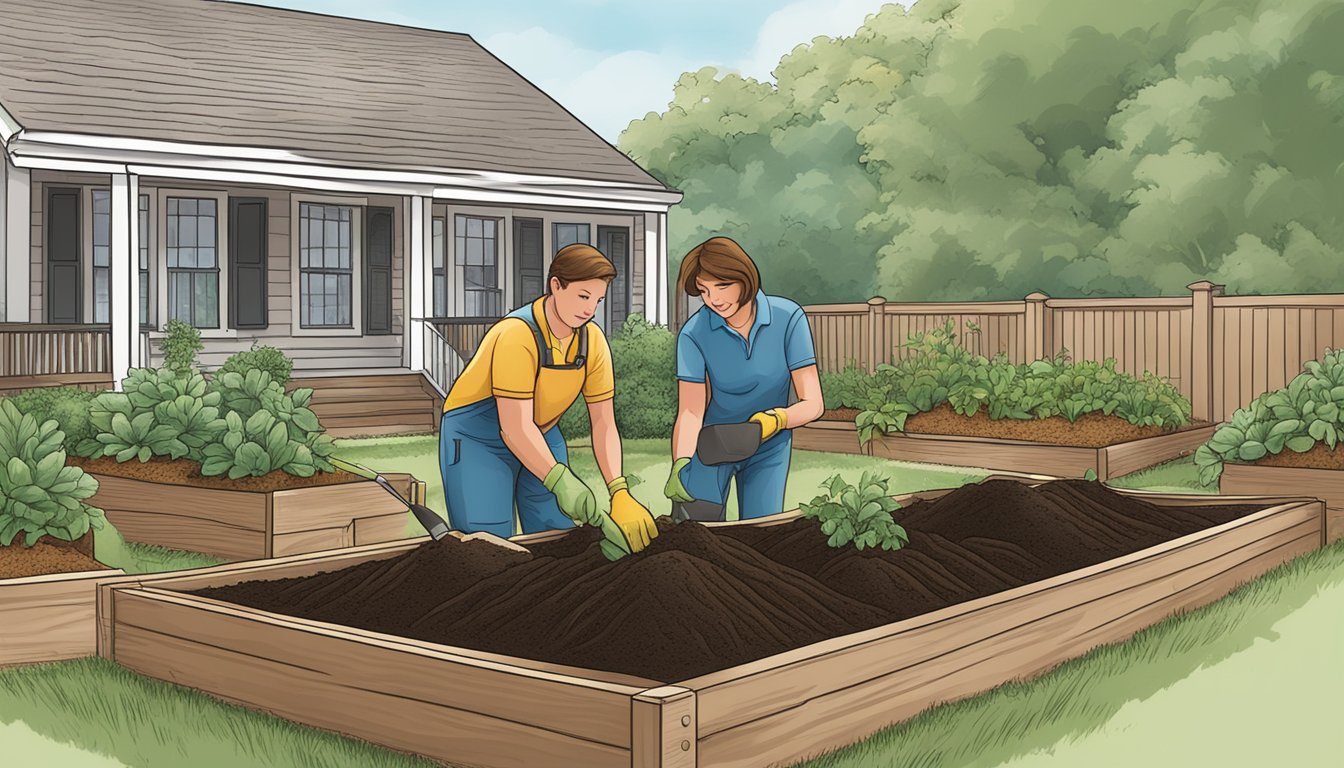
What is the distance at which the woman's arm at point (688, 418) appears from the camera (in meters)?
6.04

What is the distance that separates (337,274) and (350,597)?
44.5 ft

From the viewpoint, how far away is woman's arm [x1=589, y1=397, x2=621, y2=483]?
18.3 feet

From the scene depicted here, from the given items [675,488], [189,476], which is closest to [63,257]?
[189,476]

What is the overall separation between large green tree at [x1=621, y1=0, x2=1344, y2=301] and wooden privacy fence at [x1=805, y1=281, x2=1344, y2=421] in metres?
8.17

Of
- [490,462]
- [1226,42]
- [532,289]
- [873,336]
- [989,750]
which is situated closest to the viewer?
[989,750]

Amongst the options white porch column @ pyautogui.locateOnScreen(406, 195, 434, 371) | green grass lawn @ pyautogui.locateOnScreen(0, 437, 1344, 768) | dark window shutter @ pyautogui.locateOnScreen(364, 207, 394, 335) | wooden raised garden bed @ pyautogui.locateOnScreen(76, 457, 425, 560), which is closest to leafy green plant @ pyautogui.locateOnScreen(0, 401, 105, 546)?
green grass lawn @ pyautogui.locateOnScreen(0, 437, 1344, 768)

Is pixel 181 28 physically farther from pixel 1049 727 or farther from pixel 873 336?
pixel 1049 727

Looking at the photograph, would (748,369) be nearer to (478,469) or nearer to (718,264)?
(718,264)

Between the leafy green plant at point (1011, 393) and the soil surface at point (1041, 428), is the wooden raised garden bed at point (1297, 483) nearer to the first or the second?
the soil surface at point (1041, 428)

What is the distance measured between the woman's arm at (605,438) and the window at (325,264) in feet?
41.6

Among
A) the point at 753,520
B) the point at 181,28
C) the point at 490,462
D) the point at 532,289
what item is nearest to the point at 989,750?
the point at 753,520

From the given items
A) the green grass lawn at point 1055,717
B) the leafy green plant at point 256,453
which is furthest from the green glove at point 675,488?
the leafy green plant at point 256,453

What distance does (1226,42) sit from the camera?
2356 centimetres

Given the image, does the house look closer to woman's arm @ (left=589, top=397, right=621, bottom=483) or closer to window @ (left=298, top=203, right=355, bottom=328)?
window @ (left=298, top=203, right=355, bottom=328)
